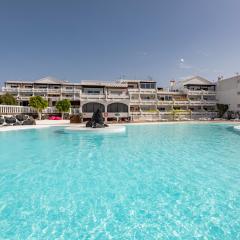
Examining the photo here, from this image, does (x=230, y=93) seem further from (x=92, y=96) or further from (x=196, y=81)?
(x=92, y=96)

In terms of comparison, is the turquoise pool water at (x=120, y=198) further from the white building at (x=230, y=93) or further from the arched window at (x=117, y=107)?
the white building at (x=230, y=93)

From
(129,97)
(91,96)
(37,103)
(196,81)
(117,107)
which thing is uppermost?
(196,81)

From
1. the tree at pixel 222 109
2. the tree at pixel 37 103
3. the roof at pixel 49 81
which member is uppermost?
the roof at pixel 49 81

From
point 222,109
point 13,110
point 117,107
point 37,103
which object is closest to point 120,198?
point 13,110

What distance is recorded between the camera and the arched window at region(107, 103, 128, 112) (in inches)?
1745

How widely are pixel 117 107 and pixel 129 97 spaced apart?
3378mm

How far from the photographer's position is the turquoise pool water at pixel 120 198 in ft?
15.1

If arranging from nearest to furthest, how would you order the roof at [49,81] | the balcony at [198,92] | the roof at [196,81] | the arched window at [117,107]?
the arched window at [117,107] < the roof at [49,81] < the balcony at [198,92] < the roof at [196,81]

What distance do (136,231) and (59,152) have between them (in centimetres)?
960

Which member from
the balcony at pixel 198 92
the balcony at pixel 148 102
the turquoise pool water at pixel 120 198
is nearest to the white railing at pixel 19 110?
the balcony at pixel 148 102

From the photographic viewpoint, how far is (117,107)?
4472 cm

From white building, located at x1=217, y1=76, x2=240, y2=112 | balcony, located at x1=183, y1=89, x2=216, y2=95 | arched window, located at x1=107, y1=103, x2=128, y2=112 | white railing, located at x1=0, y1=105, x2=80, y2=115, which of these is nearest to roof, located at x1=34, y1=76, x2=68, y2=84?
white railing, located at x1=0, y1=105, x2=80, y2=115

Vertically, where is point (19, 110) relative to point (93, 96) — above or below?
below

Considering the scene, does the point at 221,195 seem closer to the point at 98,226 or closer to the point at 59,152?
the point at 98,226
